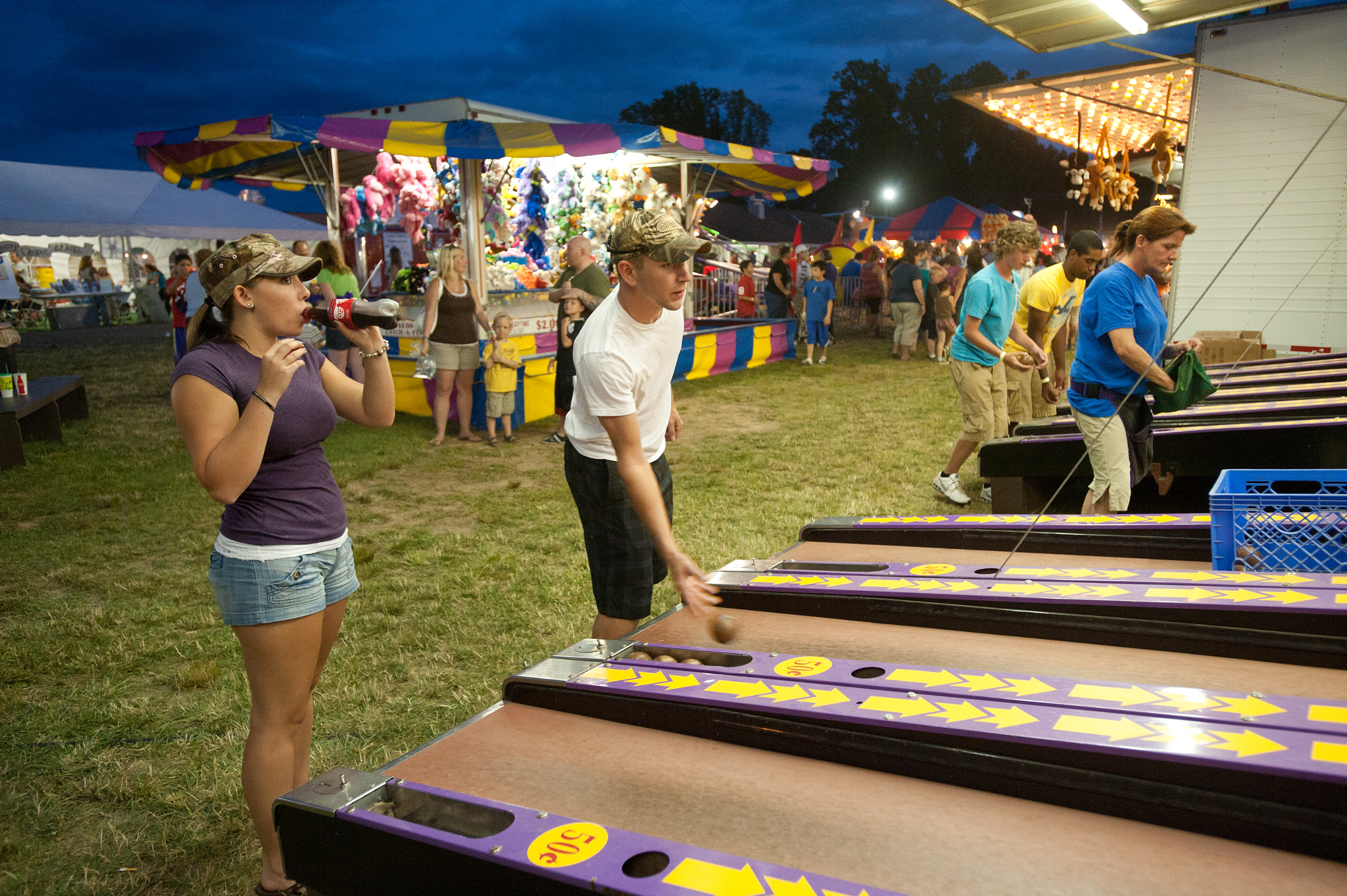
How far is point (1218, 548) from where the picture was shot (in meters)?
2.62

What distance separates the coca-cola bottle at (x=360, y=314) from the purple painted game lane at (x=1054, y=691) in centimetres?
106

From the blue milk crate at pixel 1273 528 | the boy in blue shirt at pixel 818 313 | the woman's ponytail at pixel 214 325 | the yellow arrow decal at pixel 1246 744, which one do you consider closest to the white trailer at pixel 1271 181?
the blue milk crate at pixel 1273 528

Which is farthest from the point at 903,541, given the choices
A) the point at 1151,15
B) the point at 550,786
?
the point at 1151,15

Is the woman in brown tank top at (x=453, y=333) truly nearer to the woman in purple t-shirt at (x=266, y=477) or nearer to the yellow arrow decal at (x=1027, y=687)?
the woman in purple t-shirt at (x=266, y=477)

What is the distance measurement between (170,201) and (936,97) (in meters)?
51.9

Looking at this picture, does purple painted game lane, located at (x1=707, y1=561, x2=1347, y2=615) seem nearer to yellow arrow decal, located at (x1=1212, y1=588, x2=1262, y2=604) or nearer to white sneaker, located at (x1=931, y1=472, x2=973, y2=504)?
yellow arrow decal, located at (x1=1212, y1=588, x2=1262, y2=604)

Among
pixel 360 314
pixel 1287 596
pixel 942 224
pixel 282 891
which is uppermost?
pixel 942 224

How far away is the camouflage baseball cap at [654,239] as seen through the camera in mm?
2221

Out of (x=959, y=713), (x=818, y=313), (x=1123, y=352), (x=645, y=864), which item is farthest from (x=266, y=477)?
(x=818, y=313)

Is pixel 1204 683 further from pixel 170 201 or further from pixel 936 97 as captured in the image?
pixel 936 97

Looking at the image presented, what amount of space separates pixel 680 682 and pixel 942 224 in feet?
71.5

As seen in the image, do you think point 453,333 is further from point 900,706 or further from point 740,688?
point 900,706

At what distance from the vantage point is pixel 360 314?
2047mm

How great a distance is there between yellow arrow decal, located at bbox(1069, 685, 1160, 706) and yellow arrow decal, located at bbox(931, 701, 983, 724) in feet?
0.73
